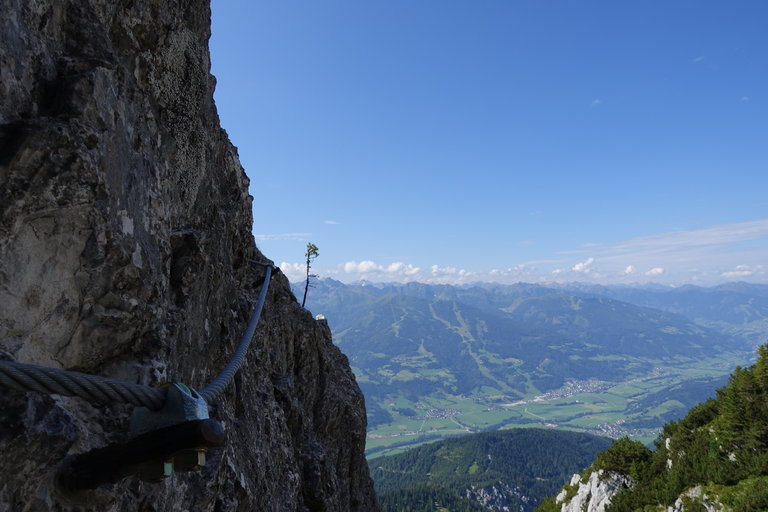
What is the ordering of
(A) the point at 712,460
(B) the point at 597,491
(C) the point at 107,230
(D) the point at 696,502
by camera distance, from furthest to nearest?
(B) the point at 597,491 < (A) the point at 712,460 < (D) the point at 696,502 < (C) the point at 107,230

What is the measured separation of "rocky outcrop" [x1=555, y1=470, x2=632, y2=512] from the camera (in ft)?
129

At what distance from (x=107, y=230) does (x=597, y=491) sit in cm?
4878

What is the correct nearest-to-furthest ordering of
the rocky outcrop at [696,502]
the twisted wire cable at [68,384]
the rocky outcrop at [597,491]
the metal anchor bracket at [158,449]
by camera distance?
the twisted wire cable at [68,384], the metal anchor bracket at [158,449], the rocky outcrop at [696,502], the rocky outcrop at [597,491]

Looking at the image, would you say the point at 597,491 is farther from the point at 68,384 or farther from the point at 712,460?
the point at 68,384

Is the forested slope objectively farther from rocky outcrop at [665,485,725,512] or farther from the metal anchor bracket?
the metal anchor bracket

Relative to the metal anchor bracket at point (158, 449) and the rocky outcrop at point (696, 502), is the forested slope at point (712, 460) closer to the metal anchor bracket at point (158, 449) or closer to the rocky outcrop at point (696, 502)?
the rocky outcrop at point (696, 502)

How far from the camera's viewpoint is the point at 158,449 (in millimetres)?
3559

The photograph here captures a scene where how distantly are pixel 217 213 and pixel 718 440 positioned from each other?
41.8 metres

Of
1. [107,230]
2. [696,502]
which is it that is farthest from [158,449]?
[696,502]

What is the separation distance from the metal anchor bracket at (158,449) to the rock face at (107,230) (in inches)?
11.4

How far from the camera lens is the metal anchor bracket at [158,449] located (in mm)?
3490

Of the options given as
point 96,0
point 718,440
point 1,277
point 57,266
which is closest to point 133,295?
point 57,266

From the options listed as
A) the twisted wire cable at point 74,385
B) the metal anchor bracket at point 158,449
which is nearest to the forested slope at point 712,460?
the metal anchor bracket at point 158,449

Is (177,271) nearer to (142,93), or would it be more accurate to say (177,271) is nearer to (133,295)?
(133,295)
